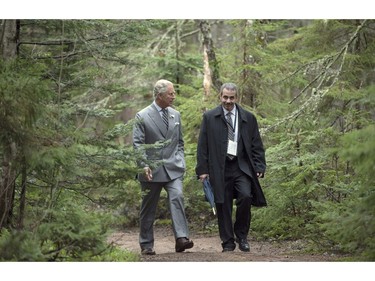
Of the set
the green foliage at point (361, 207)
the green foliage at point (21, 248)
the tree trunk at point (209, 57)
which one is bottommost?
the green foliage at point (21, 248)

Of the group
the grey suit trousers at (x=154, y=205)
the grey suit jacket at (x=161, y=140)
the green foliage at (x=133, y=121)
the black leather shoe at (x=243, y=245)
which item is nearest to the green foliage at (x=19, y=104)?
the green foliage at (x=133, y=121)

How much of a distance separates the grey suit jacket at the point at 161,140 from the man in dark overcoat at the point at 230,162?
337mm

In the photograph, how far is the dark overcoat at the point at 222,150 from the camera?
845 centimetres

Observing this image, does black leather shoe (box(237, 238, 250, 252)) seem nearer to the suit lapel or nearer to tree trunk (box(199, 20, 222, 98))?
the suit lapel

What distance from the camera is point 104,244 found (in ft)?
20.2

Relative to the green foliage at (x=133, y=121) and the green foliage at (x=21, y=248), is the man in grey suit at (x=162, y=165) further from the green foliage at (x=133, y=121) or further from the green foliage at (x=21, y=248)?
the green foliage at (x=21, y=248)

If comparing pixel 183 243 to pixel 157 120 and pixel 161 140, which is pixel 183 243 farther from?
pixel 157 120

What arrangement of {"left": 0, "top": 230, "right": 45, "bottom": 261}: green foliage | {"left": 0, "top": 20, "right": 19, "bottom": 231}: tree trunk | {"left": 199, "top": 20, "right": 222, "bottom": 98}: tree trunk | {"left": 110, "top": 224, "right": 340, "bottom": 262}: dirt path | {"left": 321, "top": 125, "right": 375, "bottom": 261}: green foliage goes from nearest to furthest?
{"left": 321, "top": 125, "right": 375, "bottom": 261}: green foliage, {"left": 0, "top": 230, "right": 45, "bottom": 261}: green foliage, {"left": 0, "top": 20, "right": 19, "bottom": 231}: tree trunk, {"left": 110, "top": 224, "right": 340, "bottom": 262}: dirt path, {"left": 199, "top": 20, "right": 222, "bottom": 98}: tree trunk

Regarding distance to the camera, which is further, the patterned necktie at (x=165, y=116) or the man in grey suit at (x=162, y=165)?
the patterned necktie at (x=165, y=116)

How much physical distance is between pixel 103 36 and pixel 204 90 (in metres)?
4.29

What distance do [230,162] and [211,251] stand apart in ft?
6.37

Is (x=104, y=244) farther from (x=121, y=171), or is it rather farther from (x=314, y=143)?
(x=314, y=143)

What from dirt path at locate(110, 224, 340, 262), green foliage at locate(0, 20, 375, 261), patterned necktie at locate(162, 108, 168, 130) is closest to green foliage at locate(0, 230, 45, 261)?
green foliage at locate(0, 20, 375, 261)

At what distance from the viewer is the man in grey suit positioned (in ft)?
27.8
